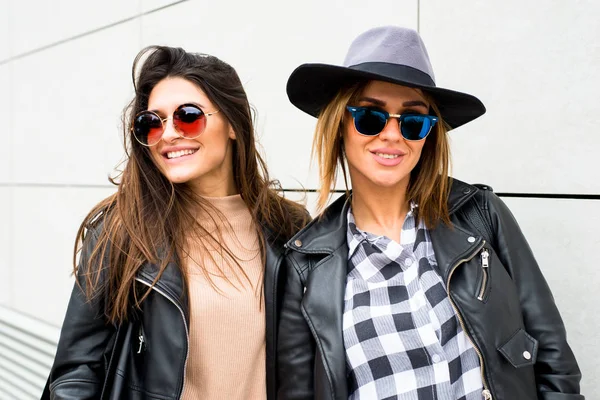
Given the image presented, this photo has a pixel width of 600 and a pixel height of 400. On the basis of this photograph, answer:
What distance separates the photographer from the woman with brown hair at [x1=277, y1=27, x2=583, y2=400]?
66.4 inches

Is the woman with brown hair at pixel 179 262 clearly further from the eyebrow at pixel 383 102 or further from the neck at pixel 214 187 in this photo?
the eyebrow at pixel 383 102

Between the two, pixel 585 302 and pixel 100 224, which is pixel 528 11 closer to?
pixel 585 302

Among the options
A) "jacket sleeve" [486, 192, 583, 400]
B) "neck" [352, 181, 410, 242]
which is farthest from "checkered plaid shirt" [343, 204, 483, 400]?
"jacket sleeve" [486, 192, 583, 400]

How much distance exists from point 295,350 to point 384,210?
1.96 ft

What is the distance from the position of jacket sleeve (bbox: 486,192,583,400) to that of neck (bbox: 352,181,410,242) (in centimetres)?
35

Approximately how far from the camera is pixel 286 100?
3375mm

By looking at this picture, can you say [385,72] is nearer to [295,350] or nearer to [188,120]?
[188,120]

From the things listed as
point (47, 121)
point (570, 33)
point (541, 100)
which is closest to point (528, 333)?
point (541, 100)

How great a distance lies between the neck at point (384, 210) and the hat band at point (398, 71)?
402mm

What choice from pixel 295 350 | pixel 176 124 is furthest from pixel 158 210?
pixel 295 350

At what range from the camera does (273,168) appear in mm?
3533

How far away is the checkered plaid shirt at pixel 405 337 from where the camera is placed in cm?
168

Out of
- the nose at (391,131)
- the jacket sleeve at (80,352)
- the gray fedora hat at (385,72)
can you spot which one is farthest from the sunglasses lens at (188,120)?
the nose at (391,131)

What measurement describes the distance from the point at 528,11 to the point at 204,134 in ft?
4.87
